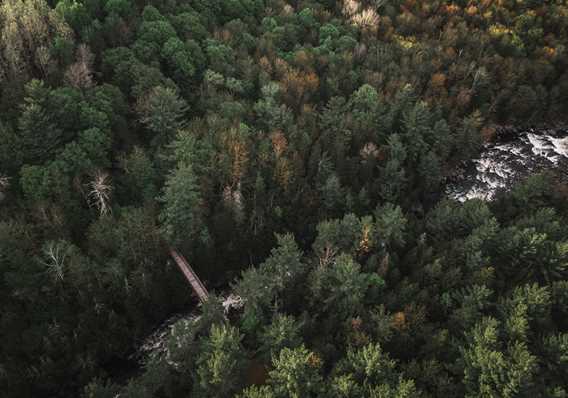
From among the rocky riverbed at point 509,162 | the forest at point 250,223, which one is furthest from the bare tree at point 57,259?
the rocky riverbed at point 509,162

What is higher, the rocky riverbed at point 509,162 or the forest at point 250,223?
the forest at point 250,223

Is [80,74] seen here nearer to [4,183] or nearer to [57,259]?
[4,183]

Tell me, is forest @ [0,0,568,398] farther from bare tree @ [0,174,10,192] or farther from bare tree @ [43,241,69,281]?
bare tree @ [0,174,10,192]

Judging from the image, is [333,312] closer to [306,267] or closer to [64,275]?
[306,267]

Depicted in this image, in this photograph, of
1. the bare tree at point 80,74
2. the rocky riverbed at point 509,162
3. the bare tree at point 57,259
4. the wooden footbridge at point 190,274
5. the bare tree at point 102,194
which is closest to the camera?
the bare tree at point 57,259

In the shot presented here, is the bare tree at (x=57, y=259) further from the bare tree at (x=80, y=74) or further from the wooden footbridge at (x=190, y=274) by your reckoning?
the bare tree at (x=80, y=74)

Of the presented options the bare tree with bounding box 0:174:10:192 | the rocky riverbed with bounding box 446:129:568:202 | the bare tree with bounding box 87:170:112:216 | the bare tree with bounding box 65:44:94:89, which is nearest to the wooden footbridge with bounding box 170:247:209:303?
the bare tree with bounding box 87:170:112:216

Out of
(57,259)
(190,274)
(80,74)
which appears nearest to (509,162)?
(190,274)

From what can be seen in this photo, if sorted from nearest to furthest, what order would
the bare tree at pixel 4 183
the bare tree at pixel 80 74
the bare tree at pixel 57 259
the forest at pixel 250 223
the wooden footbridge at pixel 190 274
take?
1. the forest at pixel 250 223
2. the bare tree at pixel 57 259
3. the bare tree at pixel 4 183
4. the wooden footbridge at pixel 190 274
5. the bare tree at pixel 80 74
